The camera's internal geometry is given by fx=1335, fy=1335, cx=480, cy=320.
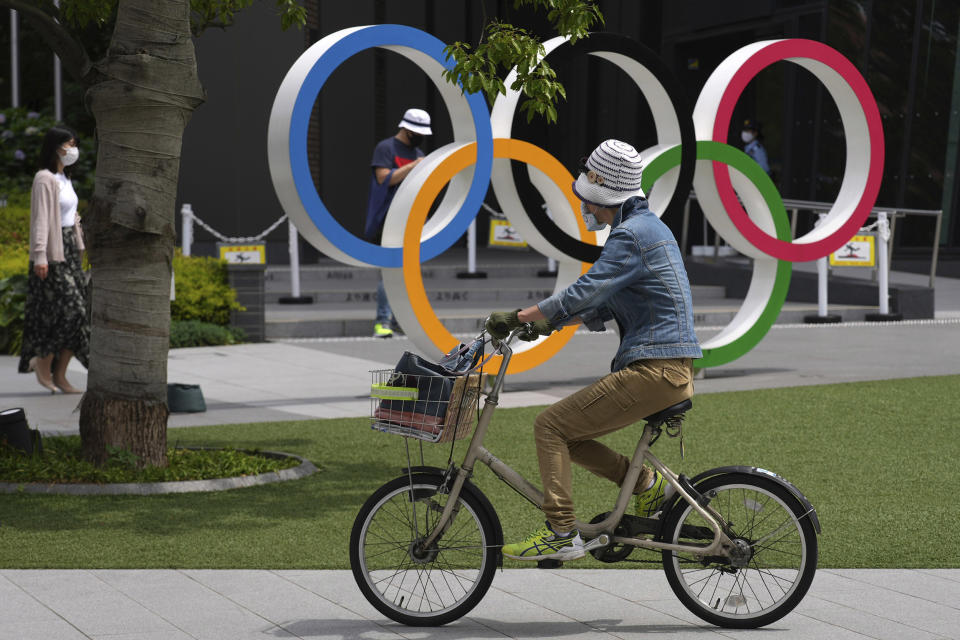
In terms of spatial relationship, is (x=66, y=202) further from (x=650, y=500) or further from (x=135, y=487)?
(x=650, y=500)

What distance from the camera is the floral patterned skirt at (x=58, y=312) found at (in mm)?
10969

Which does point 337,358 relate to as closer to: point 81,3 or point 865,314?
point 81,3

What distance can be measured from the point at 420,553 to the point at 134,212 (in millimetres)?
3153

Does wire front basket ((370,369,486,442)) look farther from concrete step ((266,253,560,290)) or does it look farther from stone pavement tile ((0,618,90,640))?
concrete step ((266,253,560,290))

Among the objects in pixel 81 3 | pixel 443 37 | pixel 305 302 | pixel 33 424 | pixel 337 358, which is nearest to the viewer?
pixel 81 3

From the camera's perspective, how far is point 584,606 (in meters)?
5.55

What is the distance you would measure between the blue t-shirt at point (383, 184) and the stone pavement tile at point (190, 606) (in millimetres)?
7063

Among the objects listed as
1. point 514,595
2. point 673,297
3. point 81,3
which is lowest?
point 514,595

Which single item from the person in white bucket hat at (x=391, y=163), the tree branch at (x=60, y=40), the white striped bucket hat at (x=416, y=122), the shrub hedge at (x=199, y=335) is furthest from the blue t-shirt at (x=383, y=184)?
the tree branch at (x=60, y=40)

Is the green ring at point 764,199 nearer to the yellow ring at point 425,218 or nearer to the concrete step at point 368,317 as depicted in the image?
the yellow ring at point 425,218

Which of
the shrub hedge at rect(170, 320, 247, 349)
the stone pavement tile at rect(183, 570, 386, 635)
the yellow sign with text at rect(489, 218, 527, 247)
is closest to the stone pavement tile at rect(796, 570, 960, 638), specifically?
the stone pavement tile at rect(183, 570, 386, 635)

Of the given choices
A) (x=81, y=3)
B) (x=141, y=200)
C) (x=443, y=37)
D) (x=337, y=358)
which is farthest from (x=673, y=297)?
(x=443, y=37)

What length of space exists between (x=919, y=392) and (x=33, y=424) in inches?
286

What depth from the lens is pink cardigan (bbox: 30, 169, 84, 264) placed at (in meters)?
10.5
